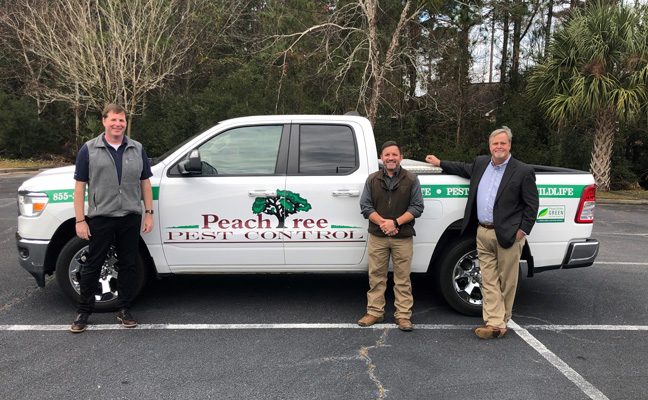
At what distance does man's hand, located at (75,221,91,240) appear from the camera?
4.12 meters

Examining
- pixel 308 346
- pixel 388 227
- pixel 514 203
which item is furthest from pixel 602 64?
pixel 308 346

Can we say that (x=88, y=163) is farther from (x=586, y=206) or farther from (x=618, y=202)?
(x=618, y=202)

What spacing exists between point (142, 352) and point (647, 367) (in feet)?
12.6

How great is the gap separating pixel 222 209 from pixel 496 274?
249 cm

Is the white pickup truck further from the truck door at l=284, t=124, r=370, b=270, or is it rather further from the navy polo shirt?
the navy polo shirt

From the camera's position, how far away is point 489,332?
4.25 metres

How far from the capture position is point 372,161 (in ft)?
15.5

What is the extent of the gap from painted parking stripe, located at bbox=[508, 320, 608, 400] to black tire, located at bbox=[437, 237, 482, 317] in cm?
40

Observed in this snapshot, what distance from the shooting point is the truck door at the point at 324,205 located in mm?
4594

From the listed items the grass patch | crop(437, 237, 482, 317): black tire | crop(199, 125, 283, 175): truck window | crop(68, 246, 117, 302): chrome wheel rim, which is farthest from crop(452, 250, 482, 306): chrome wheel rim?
the grass patch

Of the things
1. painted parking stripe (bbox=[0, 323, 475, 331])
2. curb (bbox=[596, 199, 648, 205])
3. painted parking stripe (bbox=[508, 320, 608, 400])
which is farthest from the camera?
curb (bbox=[596, 199, 648, 205])

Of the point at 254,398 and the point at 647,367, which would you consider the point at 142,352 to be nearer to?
the point at 254,398

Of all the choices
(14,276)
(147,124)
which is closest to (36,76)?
(147,124)

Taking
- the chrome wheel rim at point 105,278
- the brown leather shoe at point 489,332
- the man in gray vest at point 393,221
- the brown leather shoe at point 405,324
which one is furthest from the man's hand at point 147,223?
the brown leather shoe at point 489,332
